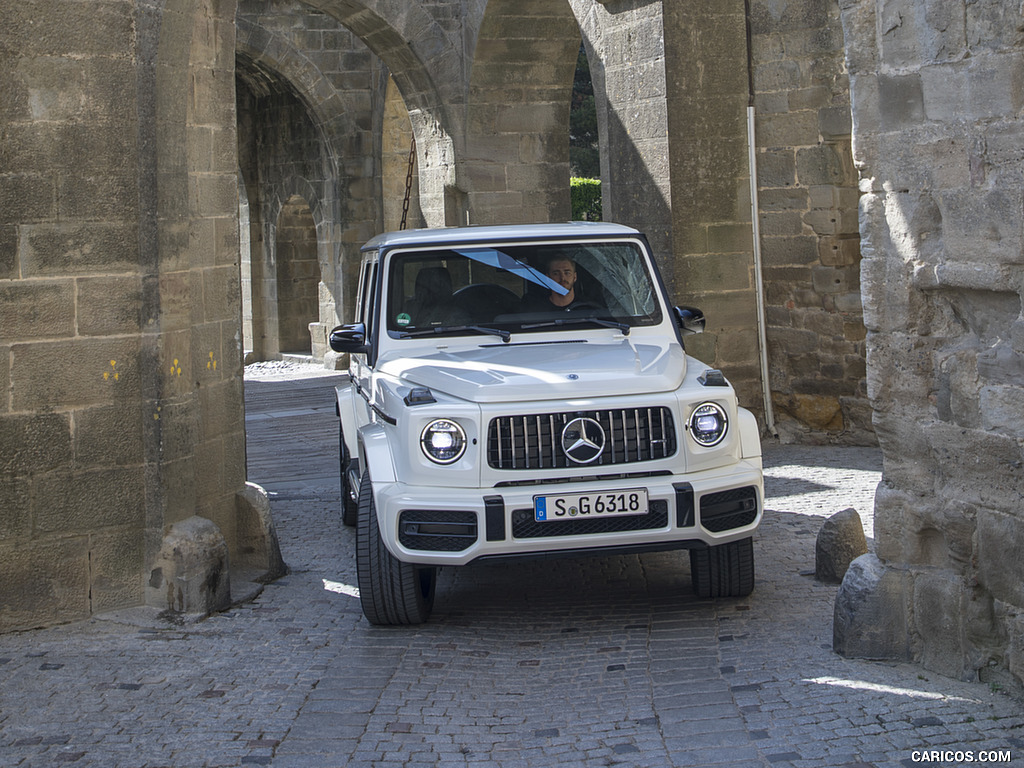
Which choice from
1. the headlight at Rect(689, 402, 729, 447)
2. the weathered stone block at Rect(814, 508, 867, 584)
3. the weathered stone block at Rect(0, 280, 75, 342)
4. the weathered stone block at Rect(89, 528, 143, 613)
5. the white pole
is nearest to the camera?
the headlight at Rect(689, 402, 729, 447)

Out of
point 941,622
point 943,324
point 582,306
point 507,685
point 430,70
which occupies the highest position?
point 430,70

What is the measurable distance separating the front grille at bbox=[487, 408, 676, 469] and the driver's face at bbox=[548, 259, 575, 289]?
1346 mm

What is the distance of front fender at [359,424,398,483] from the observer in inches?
235

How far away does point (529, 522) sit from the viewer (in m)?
5.71

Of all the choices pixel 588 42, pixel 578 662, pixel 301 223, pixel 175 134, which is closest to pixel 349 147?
pixel 301 223

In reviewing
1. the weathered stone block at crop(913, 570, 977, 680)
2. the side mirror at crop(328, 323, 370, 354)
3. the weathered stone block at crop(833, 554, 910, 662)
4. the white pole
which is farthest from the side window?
the white pole

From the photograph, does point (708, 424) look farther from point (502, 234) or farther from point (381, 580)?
point (502, 234)

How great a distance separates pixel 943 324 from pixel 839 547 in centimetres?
192

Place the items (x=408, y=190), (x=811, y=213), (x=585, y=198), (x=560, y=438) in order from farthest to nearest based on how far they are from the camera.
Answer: (x=585, y=198) < (x=408, y=190) < (x=811, y=213) < (x=560, y=438)

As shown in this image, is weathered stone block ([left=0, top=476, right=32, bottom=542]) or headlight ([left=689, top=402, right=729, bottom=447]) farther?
weathered stone block ([left=0, top=476, right=32, bottom=542])

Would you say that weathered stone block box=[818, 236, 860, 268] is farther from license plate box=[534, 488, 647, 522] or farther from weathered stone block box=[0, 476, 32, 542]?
weathered stone block box=[0, 476, 32, 542]

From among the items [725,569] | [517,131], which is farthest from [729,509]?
[517,131]

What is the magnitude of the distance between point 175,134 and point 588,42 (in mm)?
5943

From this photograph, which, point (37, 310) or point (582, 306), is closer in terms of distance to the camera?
point (37, 310)
